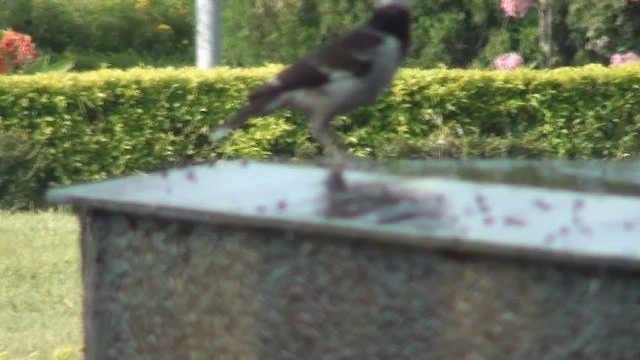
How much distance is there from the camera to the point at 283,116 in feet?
32.4

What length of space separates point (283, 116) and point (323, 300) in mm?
7459

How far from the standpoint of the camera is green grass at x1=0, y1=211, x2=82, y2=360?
614cm

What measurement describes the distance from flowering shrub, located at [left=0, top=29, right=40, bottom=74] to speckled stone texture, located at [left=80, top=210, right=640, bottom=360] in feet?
31.1

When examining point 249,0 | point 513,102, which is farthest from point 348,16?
point 513,102

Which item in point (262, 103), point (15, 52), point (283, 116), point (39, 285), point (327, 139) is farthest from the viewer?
point (15, 52)

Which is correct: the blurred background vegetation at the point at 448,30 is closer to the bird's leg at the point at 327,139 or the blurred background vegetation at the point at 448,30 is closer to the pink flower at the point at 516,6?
the pink flower at the point at 516,6

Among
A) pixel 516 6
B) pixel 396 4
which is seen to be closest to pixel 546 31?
pixel 516 6

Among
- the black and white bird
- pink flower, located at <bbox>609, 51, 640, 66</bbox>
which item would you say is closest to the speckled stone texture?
the black and white bird

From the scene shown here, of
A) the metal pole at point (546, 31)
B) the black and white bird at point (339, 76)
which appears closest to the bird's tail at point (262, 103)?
the black and white bird at point (339, 76)

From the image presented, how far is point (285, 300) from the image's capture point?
249cm

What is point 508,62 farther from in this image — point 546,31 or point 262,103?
point 262,103

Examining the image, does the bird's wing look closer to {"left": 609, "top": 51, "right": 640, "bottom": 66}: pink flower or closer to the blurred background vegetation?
{"left": 609, "top": 51, "right": 640, "bottom": 66}: pink flower

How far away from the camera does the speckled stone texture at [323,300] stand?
2.18 metres

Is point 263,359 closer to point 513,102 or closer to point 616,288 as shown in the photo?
point 616,288
